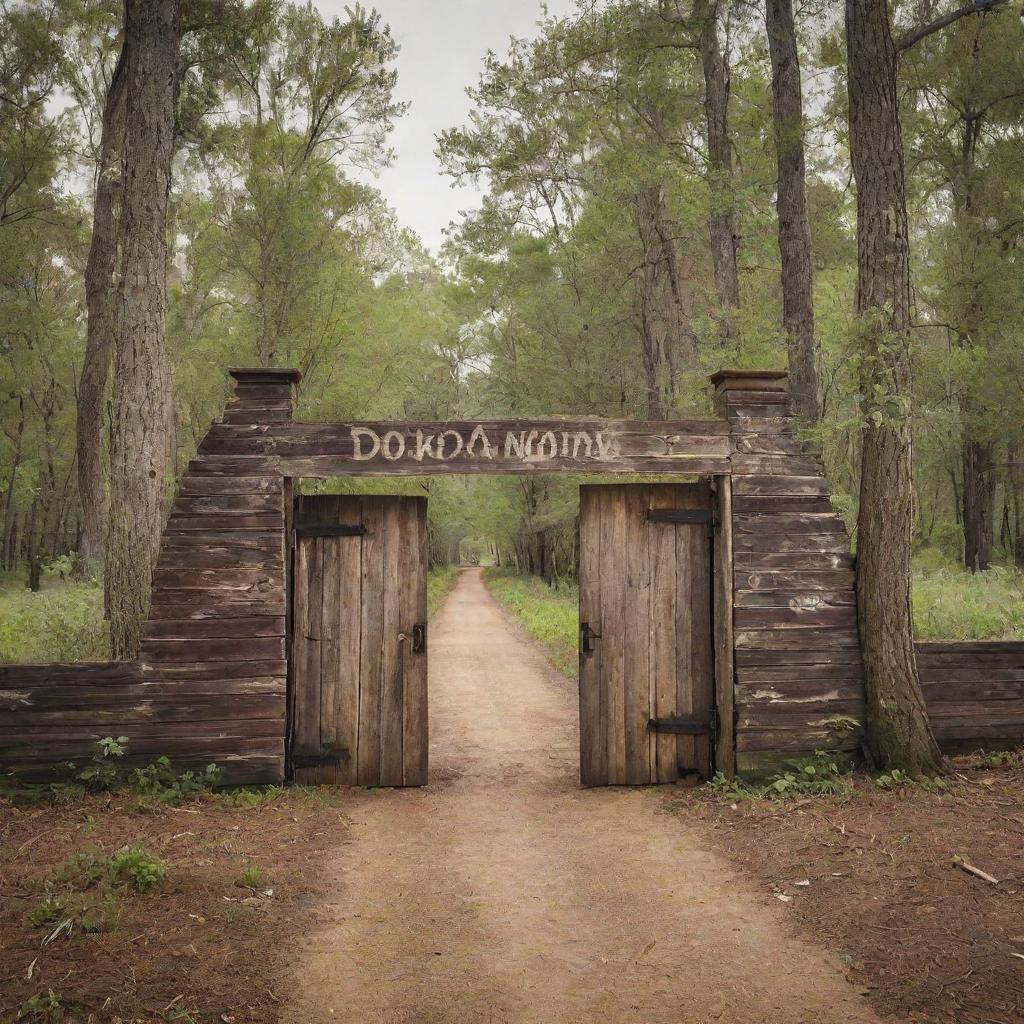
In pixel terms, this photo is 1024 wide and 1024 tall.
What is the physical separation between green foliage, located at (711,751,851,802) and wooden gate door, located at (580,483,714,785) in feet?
1.58

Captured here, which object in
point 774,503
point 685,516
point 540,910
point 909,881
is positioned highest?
point 774,503

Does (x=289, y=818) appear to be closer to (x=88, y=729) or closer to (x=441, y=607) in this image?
(x=88, y=729)

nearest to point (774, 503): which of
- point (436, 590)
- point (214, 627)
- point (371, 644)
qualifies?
point (371, 644)

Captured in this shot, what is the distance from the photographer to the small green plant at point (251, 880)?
181 inches

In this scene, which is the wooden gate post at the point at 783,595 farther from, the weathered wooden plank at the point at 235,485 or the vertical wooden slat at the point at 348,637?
the weathered wooden plank at the point at 235,485

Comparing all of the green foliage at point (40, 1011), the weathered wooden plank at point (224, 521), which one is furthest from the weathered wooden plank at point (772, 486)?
the green foliage at point (40, 1011)

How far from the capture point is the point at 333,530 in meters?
6.96

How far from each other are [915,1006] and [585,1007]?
1390 mm

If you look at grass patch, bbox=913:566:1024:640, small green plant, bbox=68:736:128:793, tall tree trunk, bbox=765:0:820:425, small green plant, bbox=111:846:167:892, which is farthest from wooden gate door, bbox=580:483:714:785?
tall tree trunk, bbox=765:0:820:425

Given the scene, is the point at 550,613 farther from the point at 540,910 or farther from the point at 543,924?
the point at 543,924

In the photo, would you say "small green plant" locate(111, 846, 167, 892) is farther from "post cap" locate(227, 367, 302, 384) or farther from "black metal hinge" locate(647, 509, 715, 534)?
"black metal hinge" locate(647, 509, 715, 534)

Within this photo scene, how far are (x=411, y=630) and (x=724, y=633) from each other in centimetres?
273

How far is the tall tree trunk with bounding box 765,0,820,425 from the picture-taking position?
34.6ft

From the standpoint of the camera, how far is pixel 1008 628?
343 inches
